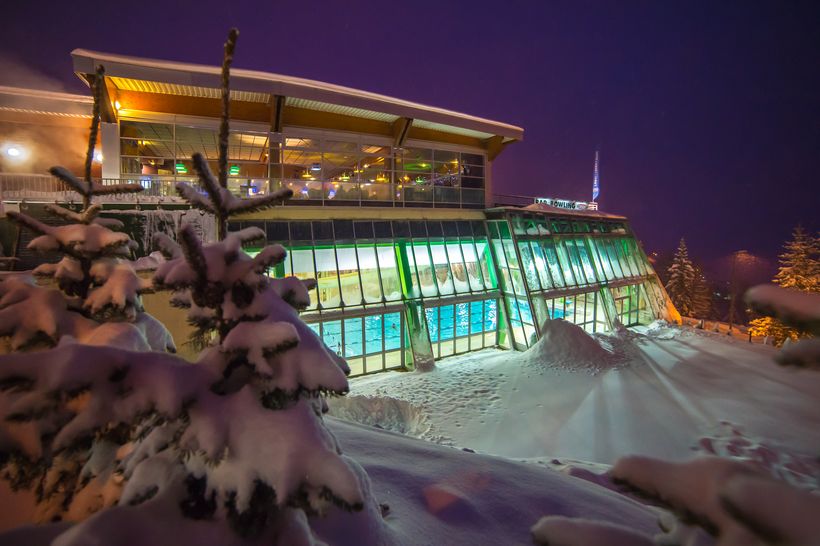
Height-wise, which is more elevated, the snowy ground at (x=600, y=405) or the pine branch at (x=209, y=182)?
the pine branch at (x=209, y=182)

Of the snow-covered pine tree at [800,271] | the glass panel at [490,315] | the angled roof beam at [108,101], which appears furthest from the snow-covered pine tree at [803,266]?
the angled roof beam at [108,101]

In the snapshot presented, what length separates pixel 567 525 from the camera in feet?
5.00

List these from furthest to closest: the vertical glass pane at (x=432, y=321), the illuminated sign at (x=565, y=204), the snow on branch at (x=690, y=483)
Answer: the illuminated sign at (x=565, y=204), the vertical glass pane at (x=432, y=321), the snow on branch at (x=690, y=483)

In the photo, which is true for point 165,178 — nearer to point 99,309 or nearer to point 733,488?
point 99,309

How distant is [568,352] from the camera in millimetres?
14023

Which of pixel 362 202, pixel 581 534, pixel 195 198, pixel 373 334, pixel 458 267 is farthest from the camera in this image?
pixel 458 267

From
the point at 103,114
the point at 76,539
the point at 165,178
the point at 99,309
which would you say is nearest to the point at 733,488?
the point at 76,539

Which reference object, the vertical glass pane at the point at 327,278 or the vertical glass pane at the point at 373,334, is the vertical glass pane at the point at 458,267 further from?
the vertical glass pane at the point at 327,278

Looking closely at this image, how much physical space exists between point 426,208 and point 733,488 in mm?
17408

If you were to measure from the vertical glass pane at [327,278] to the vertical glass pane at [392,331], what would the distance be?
2247 millimetres

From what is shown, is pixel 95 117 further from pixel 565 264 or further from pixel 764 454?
pixel 565 264

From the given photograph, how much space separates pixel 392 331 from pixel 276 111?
33.7 feet

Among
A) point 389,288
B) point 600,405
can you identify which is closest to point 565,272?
point 600,405

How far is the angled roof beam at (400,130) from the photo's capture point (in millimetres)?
17391
